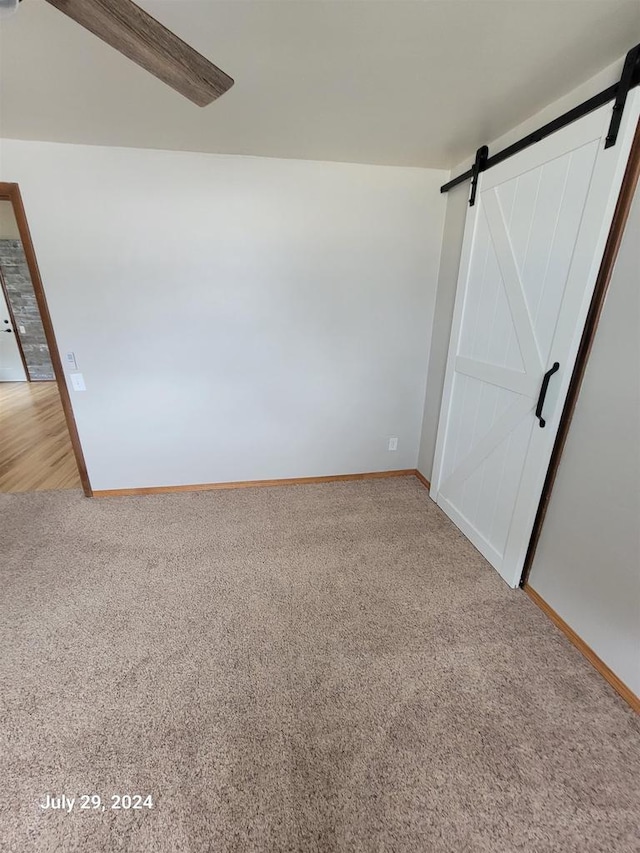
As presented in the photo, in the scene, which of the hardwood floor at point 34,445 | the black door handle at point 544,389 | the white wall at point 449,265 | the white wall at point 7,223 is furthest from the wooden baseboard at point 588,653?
the white wall at point 7,223

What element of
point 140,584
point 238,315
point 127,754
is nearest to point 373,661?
point 127,754

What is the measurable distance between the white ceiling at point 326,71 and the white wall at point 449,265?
0.05 metres

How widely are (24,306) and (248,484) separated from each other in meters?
5.65

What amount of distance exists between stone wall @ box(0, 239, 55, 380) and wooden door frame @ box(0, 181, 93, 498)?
12.7ft

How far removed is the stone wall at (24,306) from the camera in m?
5.58

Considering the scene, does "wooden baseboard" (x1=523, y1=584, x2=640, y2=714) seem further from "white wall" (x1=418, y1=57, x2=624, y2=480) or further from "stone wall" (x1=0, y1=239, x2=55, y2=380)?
"stone wall" (x1=0, y1=239, x2=55, y2=380)

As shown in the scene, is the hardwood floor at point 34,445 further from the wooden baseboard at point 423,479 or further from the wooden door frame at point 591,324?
the wooden door frame at point 591,324

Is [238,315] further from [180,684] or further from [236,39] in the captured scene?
[180,684]

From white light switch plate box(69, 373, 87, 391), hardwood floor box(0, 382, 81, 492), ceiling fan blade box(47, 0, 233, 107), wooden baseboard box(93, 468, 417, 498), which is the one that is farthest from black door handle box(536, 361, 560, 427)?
hardwood floor box(0, 382, 81, 492)

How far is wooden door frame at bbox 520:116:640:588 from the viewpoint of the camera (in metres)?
1.32

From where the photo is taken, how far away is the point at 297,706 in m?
1.36

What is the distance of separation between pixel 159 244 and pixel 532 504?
274cm

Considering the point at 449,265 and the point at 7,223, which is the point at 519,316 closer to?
the point at 449,265

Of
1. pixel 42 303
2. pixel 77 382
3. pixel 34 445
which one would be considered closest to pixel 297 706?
pixel 77 382
